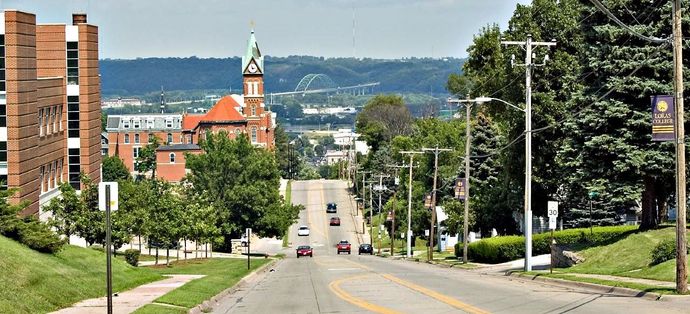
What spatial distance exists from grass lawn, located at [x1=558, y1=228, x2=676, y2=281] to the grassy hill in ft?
52.2

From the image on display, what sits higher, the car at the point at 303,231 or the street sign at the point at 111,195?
the street sign at the point at 111,195

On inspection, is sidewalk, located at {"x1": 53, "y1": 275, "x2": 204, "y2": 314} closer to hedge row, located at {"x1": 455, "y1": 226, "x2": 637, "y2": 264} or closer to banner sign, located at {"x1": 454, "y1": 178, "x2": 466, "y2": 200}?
hedge row, located at {"x1": 455, "y1": 226, "x2": 637, "y2": 264}

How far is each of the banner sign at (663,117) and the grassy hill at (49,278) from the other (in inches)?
605

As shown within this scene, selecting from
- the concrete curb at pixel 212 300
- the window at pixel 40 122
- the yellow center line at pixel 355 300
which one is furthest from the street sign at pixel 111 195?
the window at pixel 40 122

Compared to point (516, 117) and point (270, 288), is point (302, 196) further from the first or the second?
point (270, 288)

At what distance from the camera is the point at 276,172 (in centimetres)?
11356

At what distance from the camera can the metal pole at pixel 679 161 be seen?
87.4ft

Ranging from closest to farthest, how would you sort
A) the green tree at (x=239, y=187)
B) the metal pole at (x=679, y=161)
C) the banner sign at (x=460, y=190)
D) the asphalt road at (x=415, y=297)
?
the asphalt road at (x=415, y=297)
the metal pole at (x=679, y=161)
the banner sign at (x=460, y=190)
the green tree at (x=239, y=187)

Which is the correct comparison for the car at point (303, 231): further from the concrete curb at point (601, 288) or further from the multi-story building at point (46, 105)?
the concrete curb at point (601, 288)

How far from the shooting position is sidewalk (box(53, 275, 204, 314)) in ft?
86.6

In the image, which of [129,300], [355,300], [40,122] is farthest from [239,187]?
[129,300]

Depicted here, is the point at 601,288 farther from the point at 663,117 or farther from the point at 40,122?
the point at 40,122

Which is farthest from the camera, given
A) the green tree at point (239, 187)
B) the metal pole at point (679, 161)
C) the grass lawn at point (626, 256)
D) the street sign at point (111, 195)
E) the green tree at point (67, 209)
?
the green tree at point (239, 187)

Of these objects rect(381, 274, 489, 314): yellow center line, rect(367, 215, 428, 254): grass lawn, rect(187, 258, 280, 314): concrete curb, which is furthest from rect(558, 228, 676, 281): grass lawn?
rect(367, 215, 428, 254): grass lawn
